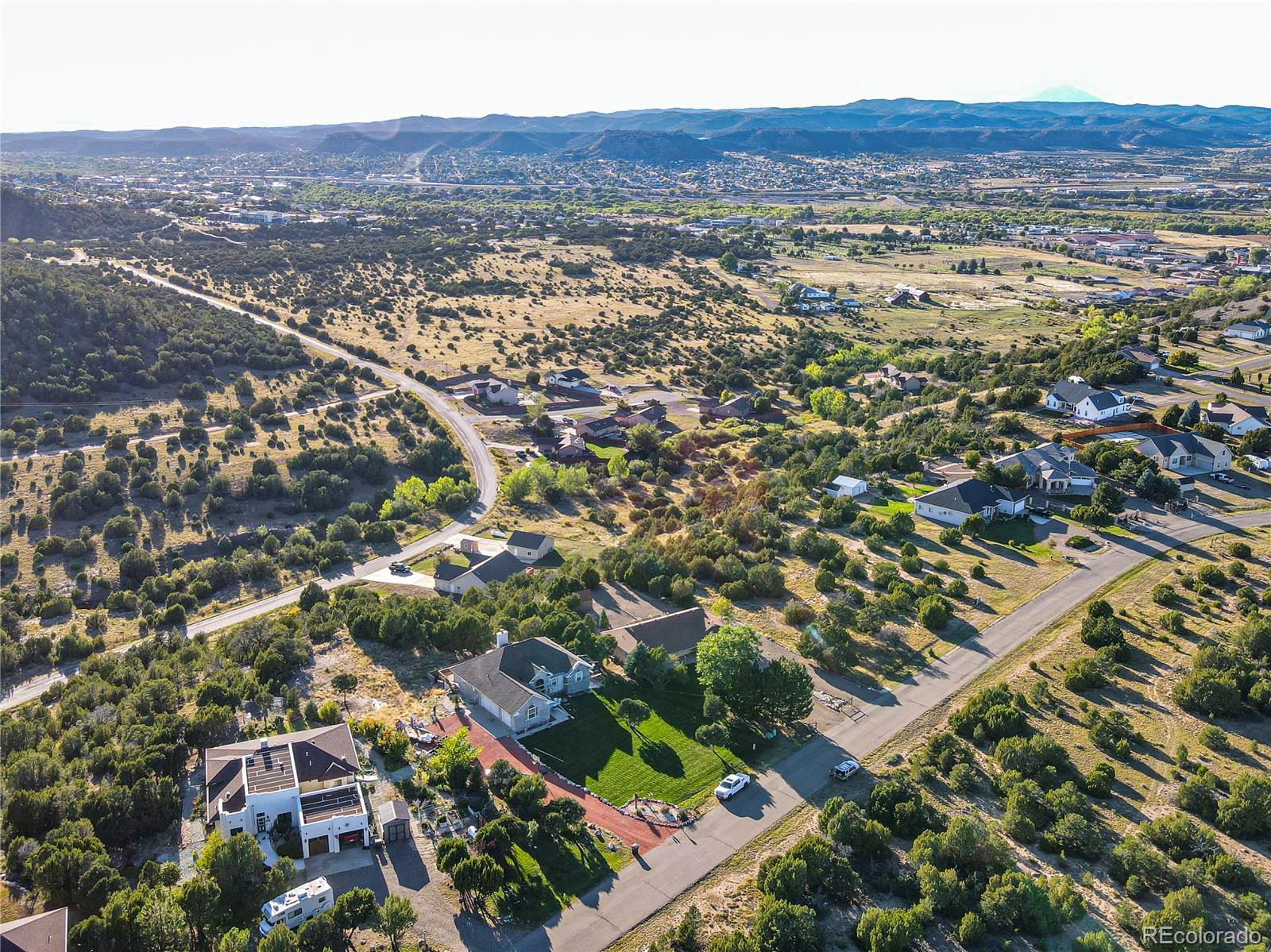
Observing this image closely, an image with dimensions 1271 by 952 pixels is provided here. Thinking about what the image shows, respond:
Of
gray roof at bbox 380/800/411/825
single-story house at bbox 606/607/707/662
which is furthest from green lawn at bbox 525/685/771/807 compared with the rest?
gray roof at bbox 380/800/411/825

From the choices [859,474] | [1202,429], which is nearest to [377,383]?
[859,474]

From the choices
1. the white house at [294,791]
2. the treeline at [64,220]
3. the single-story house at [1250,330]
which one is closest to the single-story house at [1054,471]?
the single-story house at [1250,330]

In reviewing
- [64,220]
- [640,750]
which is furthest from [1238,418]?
[64,220]

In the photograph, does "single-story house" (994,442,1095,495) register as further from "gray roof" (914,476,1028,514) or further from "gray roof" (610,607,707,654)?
"gray roof" (610,607,707,654)

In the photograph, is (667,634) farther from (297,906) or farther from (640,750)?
(297,906)

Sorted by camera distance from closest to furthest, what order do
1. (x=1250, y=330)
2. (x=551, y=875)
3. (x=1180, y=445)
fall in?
(x=551, y=875) < (x=1180, y=445) < (x=1250, y=330)

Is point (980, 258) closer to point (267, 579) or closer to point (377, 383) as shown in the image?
point (377, 383)
